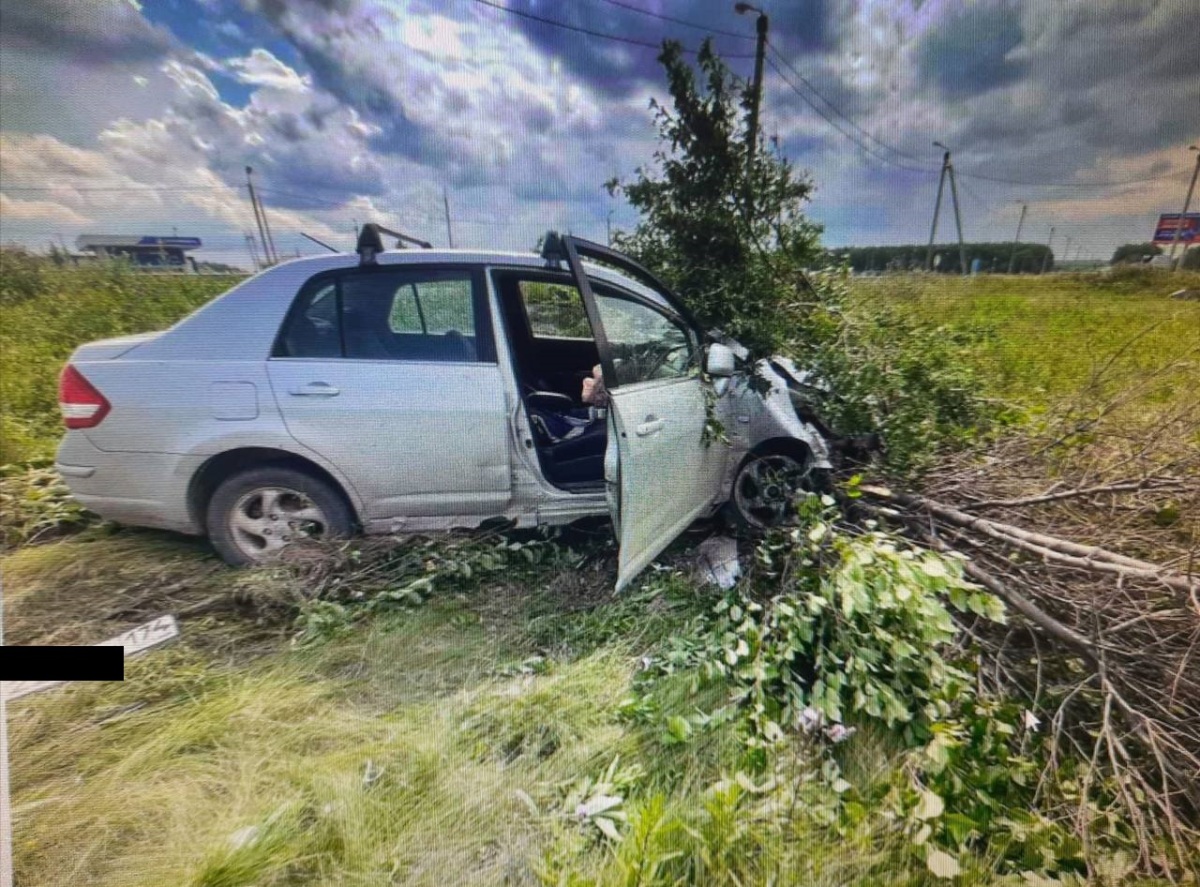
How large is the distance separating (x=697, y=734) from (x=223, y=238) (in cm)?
189

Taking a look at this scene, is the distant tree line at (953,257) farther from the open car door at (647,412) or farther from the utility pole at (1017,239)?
the open car door at (647,412)

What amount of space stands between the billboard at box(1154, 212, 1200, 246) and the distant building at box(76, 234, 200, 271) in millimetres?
2884

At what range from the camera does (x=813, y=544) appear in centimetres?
147

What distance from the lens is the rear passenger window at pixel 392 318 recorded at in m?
1.47

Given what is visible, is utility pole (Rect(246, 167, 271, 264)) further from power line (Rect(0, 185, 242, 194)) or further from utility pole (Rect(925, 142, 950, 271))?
utility pole (Rect(925, 142, 950, 271))

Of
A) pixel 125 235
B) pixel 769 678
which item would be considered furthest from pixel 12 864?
pixel 769 678

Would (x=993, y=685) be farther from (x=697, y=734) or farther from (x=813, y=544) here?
(x=697, y=734)

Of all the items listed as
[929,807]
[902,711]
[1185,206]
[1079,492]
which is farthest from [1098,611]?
[1185,206]

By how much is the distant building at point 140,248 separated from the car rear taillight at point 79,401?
329mm

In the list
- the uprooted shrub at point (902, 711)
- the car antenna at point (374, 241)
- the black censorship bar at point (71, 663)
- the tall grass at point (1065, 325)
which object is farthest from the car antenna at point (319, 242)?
the tall grass at point (1065, 325)

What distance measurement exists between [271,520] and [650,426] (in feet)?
4.19

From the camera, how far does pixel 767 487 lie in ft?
6.21

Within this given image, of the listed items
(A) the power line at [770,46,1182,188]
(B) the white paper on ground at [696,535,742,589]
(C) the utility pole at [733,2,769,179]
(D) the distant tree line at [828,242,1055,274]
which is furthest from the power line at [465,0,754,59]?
(B) the white paper on ground at [696,535,742,589]

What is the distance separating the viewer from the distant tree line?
5.14ft
